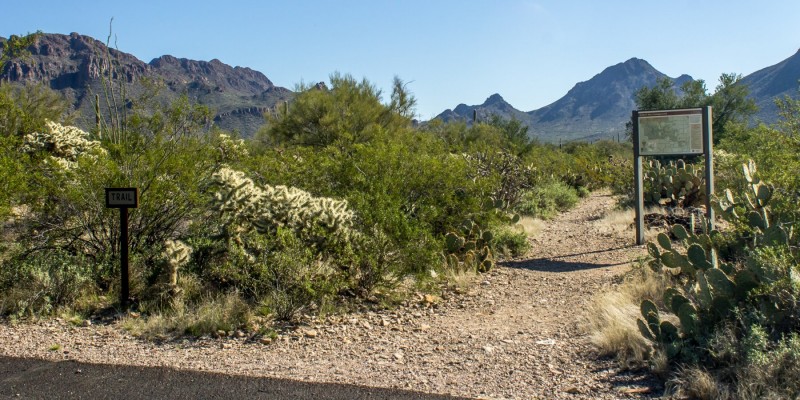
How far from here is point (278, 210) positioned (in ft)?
25.4

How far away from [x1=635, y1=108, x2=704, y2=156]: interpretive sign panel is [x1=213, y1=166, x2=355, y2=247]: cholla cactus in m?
5.89

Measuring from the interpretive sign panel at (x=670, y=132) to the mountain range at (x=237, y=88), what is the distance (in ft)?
22.0

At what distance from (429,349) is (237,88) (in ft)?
386

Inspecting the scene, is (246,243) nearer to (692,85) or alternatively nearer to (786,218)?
(786,218)

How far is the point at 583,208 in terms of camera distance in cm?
1816

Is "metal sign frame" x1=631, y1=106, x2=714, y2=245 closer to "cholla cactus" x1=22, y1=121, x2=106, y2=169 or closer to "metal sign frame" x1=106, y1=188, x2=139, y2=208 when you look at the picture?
"metal sign frame" x1=106, y1=188, x2=139, y2=208

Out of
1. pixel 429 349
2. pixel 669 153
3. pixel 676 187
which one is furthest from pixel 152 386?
pixel 676 187

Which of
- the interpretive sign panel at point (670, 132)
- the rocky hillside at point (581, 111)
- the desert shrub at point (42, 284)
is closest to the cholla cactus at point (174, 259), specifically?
the desert shrub at point (42, 284)

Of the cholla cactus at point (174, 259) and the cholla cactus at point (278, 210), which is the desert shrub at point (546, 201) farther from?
the cholla cactus at point (174, 259)

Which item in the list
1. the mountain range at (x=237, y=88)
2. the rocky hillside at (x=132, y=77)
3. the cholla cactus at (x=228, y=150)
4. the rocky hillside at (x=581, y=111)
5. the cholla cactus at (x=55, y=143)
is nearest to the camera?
the cholla cactus at (x=228, y=150)

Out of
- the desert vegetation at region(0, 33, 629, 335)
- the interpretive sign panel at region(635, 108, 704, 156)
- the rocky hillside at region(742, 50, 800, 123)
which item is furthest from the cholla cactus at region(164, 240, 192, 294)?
the rocky hillside at region(742, 50, 800, 123)

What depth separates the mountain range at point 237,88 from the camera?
23839 mm

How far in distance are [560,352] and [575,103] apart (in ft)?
583

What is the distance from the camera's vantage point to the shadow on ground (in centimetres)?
476
